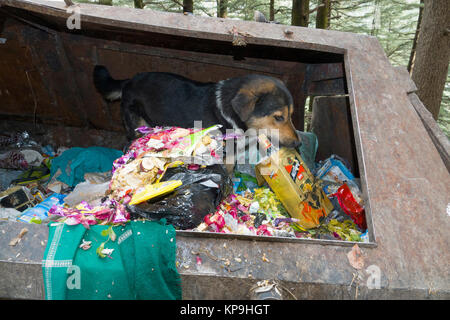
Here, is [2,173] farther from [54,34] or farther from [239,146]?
[239,146]

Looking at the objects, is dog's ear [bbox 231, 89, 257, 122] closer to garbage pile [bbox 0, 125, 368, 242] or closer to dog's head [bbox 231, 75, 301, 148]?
dog's head [bbox 231, 75, 301, 148]

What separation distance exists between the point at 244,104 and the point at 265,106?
9.8 inches

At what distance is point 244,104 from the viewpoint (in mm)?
3137

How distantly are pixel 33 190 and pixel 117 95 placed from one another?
1549mm

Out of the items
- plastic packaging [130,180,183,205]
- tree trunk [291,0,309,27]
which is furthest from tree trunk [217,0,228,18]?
plastic packaging [130,180,183,205]

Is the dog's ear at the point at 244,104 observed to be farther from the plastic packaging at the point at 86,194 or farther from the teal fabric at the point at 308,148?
the plastic packaging at the point at 86,194

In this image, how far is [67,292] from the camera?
141 centimetres

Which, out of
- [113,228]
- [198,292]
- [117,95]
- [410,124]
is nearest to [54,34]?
[117,95]

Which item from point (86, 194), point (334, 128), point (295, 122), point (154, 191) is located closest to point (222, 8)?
point (295, 122)

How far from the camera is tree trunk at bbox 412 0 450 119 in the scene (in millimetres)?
4516

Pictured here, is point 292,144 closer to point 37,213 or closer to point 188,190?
point 188,190

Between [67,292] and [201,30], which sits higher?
[201,30]

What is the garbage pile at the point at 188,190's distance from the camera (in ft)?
5.70

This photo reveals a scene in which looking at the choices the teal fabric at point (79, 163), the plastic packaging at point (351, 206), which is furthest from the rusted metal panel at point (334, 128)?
the teal fabric at point (79, 163)
